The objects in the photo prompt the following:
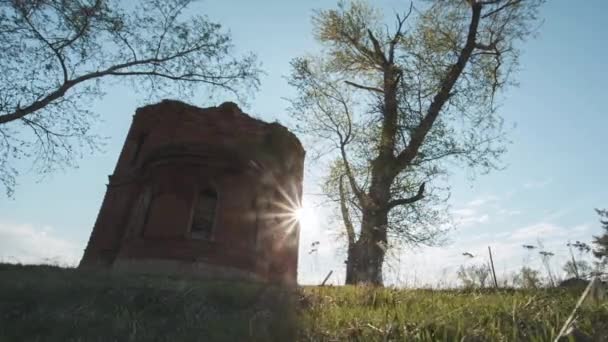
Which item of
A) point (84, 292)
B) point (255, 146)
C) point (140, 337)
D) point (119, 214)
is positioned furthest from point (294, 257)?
point (140, 337)

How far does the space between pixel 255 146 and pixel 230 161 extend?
2771mm

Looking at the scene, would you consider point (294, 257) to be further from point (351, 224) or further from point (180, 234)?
point (180, 234)

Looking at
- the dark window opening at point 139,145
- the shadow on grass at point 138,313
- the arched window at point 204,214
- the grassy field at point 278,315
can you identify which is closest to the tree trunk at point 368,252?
the arched window at point 204,214

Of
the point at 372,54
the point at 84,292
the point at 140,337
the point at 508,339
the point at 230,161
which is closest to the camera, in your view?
the point at 508,339

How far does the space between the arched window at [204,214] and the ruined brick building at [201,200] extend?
1.6 inches

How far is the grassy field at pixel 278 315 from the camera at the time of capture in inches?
116

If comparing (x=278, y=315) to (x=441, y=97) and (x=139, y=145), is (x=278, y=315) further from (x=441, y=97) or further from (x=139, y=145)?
(x=139, y=145)

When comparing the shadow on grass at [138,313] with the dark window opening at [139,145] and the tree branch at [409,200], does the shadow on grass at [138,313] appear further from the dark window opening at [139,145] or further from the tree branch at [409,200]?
the dark window opening at [139,145]

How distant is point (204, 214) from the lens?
16562 millimetres

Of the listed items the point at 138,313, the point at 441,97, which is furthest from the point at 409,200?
the point at 138,313

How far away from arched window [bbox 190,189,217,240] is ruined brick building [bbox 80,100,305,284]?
4 centimetres

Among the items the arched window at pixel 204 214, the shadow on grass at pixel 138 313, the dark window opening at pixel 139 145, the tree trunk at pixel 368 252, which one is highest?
the dark window opening at pixel 139 145

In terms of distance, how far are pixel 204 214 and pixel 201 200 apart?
61cm

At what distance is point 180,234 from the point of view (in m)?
15.4
